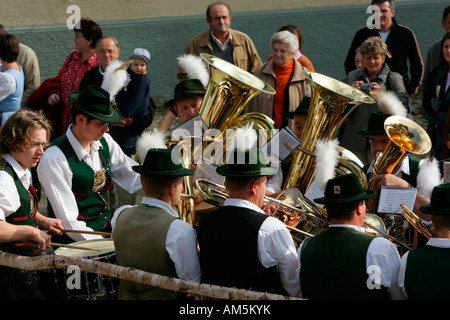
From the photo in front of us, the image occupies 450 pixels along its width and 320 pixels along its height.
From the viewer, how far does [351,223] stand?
3.93 metres

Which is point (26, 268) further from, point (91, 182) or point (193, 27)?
point (193, 27)

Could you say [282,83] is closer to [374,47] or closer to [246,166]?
[374,47]

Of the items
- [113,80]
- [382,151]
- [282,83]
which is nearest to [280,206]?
[382,151]

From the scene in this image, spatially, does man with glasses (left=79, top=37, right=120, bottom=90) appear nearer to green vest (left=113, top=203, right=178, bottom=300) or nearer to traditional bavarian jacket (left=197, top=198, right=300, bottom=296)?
green vest (left=113, top=203, right=178, bottom=300)

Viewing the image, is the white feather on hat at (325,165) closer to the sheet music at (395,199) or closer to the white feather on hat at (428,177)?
the sheet music at (395,199)

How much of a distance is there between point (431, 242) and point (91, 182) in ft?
9.26

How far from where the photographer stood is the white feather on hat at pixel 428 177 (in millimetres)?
5363

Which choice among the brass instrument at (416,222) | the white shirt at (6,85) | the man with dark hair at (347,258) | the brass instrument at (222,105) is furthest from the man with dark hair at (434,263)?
the white shirt at (6,85)

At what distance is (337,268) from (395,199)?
1.10 metres

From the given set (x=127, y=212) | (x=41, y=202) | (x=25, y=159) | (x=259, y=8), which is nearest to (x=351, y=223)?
(x=127, y=212)

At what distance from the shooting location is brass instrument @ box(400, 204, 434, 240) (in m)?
4.46

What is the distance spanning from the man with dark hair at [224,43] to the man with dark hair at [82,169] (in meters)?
2.66

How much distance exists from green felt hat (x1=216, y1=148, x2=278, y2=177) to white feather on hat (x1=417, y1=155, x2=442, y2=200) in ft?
5.62
